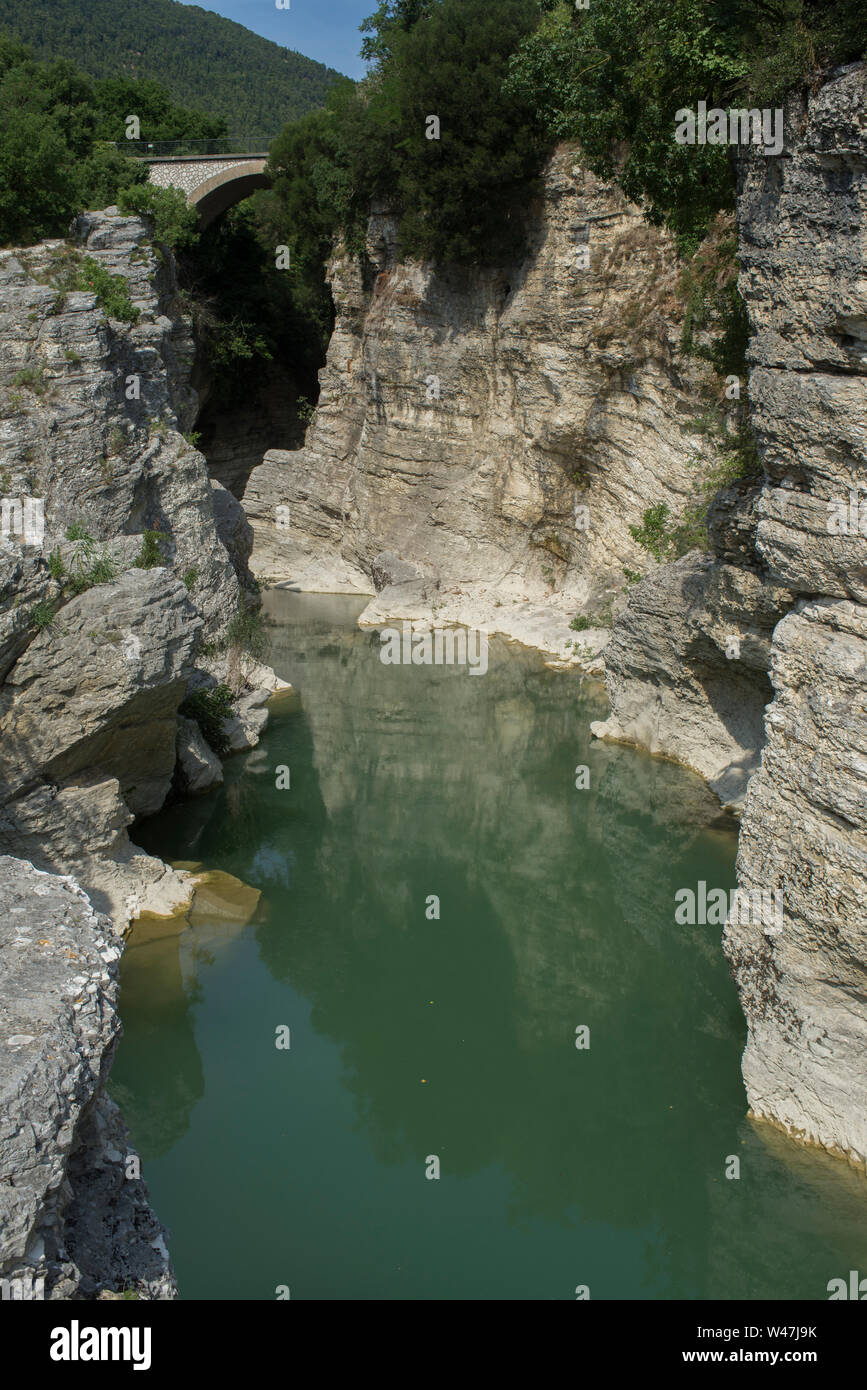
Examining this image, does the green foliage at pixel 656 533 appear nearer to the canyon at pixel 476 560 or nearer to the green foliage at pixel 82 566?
the canyon at pixel 476 560

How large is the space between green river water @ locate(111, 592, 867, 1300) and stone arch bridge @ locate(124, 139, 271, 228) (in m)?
20.1

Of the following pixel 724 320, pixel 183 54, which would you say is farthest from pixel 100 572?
pixel 183 54

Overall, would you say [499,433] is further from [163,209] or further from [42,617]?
[42,617]

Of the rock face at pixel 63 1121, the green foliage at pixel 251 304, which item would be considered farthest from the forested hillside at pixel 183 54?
the rock face at pixel 63 1121

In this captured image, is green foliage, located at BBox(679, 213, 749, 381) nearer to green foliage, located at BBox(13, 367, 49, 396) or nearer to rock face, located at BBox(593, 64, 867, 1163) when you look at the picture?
rock face, located at BBox(593, 64, 867, 1163)

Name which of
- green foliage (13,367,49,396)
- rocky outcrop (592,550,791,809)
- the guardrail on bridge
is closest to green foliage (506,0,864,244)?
rocky outcrop (592,550,791,809)

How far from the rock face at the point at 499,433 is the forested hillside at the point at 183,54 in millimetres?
31174

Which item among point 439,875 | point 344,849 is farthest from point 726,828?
point 344,849

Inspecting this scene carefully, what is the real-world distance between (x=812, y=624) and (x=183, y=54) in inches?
2729

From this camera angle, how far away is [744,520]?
1191cm

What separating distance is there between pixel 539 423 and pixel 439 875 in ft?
41.6

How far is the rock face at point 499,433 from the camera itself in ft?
68.4

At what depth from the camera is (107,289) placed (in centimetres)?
1605

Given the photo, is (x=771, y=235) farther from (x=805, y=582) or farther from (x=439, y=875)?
(x=439, y=875)
